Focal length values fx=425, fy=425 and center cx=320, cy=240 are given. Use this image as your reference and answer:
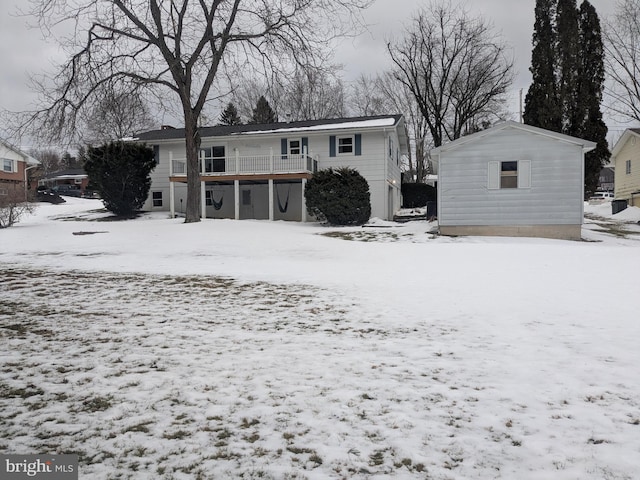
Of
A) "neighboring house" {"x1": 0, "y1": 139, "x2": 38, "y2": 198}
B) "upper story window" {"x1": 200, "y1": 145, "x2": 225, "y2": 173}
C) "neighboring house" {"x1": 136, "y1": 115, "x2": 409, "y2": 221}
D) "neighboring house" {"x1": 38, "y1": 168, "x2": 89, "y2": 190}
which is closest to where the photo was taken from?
"neighboring house" {"x1": 136, "y1": 115, "x2": 409, "y2": 221}

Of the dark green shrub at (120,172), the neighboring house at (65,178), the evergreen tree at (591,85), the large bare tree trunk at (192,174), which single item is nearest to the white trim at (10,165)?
the dark green shrub at (120,172)

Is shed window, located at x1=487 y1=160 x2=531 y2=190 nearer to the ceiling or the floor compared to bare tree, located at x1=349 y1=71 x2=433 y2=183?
nearer to the floor

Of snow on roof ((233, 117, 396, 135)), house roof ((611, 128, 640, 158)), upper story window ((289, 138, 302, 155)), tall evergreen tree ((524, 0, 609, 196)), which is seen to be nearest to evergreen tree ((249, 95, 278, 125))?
snow on roof ((233, 117, 396, 135))

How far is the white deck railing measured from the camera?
21688 millimetres

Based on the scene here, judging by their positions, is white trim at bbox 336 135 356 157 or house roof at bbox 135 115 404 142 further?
white trim at bbox 336 135 356 157

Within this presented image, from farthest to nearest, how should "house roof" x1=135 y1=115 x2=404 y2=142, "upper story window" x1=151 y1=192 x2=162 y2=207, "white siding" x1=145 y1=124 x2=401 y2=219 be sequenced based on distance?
"upper story window" x1=151 y1=192 x2=162 y2=207
"house roof" x1=135 y1=115 x2=404 y2=142
"white siding" x1=145 y1=124 x2=401 y2=219

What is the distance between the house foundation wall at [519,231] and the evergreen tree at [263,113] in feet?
89.9

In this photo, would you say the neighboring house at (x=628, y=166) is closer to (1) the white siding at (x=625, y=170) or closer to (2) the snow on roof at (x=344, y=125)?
(1) the white siding at (x=625, y=170)

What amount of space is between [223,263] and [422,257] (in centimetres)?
497

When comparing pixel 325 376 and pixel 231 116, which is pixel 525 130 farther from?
pixel 231 116

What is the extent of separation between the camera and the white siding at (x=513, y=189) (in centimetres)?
1592

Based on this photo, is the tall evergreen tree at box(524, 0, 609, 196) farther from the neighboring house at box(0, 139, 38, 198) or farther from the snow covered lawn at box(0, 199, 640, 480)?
the neighboring house at box(0, 139, 38, 198)

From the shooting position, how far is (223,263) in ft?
32.8

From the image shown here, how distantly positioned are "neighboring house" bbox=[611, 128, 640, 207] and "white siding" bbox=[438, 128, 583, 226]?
14.2m
